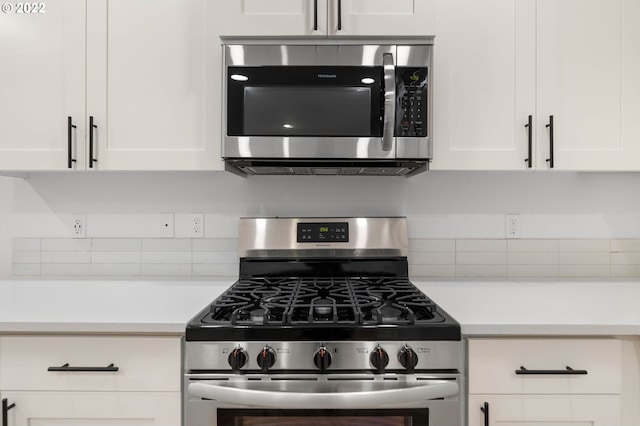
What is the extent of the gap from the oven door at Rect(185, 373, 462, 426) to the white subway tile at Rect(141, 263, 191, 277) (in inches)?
30.6

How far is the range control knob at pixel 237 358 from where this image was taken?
1.15 m

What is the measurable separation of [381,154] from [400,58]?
33cm

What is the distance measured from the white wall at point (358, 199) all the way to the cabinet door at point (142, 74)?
328mm

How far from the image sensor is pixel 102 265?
1.90 m

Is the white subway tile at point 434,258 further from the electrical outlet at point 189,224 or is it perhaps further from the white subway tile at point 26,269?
the white subway tile at point 26,269

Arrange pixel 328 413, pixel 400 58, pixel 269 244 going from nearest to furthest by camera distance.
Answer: pixel 328 413 → pixel 400 58 → pixel 269 244

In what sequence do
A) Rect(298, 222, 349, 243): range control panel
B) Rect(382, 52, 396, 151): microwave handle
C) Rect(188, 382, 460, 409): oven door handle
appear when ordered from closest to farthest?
Rect(188, 382, 460, 409): oven door handle < Rect(382, 52, 396, 151): microwave handle < Rect(298, 222, 349, 243): range control panel

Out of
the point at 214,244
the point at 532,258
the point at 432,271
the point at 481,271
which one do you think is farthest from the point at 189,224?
the point at 532,258

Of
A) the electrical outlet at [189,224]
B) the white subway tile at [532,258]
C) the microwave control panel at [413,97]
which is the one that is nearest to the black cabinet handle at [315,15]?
the microwave control panel at [413,97]

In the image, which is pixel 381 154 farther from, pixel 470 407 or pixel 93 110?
pixel 93 110

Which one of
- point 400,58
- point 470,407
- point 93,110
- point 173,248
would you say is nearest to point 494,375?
point 470,407

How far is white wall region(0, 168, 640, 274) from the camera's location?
188 centimetres

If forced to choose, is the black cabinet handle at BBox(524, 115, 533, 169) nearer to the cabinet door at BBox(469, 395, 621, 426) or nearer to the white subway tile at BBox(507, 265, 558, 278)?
the white subway tile at BBox(507, 265, 558, 278)

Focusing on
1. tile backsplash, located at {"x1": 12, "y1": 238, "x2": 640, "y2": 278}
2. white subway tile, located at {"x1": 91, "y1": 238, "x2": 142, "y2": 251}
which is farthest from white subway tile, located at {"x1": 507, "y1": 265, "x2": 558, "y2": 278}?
white subway tile, located at {"x1": 91, "y1": 238, "x2": 142, "y2": 251}
